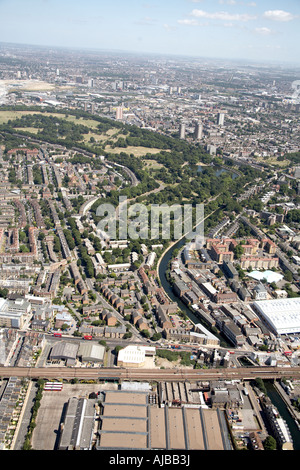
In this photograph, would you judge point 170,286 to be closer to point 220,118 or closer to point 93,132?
point 93,132

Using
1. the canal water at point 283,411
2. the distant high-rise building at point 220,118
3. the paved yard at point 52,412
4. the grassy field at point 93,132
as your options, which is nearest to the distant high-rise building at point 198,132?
the grassy field at point 93,132

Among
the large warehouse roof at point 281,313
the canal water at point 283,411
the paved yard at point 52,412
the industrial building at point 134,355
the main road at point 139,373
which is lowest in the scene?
the paved yard at point 52,412

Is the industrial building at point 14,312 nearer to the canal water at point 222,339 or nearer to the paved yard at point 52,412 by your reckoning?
the paved yard at point 52,412

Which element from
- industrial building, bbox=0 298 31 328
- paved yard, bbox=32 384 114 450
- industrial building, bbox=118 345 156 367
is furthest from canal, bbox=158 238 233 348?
industrial building, bbox=0 298 31 328

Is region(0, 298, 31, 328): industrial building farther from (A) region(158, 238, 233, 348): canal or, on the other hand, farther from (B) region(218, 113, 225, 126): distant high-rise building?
(B) region(218, 113, 225, 126): distant high-rise building

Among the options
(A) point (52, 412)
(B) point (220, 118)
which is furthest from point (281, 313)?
(B) point (220, 118)
